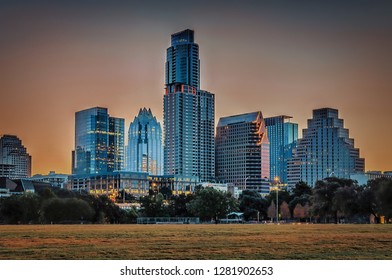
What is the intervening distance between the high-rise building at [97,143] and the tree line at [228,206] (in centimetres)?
2341

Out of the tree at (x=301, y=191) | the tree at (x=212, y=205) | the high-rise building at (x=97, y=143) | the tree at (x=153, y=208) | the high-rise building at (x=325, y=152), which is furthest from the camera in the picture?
the high-rise building at (x=97, y=143)

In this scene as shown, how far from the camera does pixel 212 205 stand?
69.2 meters


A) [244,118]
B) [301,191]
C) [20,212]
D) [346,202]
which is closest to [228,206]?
[301,191]

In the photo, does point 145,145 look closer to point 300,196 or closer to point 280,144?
point 280,144

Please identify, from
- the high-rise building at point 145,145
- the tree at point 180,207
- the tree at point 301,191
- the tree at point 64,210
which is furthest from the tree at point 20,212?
the high-rise building at point 145,145

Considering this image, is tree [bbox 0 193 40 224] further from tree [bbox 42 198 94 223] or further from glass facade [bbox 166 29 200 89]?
glass facade [bbox 166 29 200 89]

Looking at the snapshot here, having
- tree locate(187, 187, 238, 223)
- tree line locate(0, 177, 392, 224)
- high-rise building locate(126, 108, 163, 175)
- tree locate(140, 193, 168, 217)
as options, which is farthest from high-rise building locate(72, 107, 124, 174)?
tree locate(187, 187, 238, 223)

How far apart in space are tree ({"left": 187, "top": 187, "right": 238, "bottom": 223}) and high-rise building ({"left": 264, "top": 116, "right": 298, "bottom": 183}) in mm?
77035

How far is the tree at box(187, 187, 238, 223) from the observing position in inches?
2714

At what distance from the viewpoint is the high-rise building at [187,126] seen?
14250cm

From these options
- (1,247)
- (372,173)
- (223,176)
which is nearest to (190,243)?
(1,247)

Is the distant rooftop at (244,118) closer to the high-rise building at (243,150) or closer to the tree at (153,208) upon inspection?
the high-rise building at (243,150)
